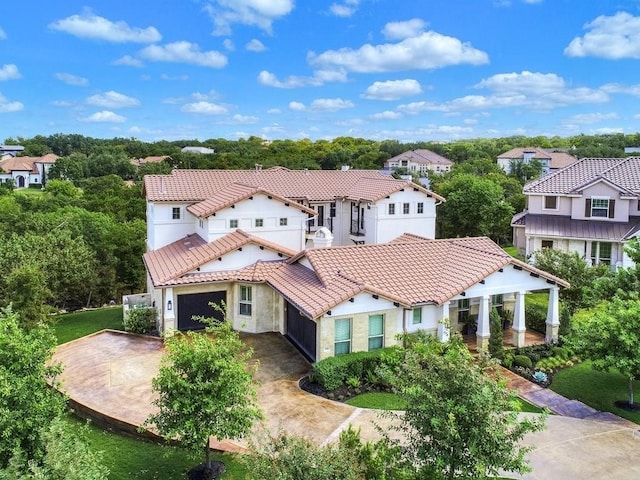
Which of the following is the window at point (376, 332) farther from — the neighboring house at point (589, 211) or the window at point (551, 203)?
the window at point (551, 203)

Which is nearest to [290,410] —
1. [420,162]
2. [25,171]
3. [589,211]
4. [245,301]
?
[245,301]

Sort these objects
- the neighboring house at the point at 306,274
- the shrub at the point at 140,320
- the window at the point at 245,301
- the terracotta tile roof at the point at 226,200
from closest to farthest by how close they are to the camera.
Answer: the neighboring house at the point at 306,274 → the window at the point at 245,301 → the shrub at the point at 140,320 → the terracotta tile roof at the point at 226,200

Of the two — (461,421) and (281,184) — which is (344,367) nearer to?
(461,421)

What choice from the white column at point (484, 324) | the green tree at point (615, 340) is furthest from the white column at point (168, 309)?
the green tree at point (615, 340)

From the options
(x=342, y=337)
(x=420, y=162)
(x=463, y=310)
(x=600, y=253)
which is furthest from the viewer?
(x=420, y=162)

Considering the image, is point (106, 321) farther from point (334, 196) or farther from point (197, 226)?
point (334, 196)

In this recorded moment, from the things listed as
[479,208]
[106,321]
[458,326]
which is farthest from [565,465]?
[479,208]
